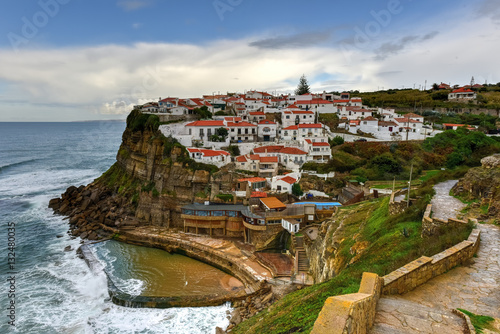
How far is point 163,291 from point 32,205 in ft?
111

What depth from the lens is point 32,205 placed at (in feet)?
147

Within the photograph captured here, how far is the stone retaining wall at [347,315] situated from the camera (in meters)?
4.50

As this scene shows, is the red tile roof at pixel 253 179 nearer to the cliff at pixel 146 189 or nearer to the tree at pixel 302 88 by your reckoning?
the cliff at pixel 146 189

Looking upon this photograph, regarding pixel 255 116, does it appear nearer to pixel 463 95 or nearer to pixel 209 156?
pixel 209 156

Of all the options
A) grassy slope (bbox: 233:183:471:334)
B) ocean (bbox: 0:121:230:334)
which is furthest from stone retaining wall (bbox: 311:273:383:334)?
ocean (bbox: 0:121:230:334)

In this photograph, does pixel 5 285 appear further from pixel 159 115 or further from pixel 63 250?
pixel 159 115

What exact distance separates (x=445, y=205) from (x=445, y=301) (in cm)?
894

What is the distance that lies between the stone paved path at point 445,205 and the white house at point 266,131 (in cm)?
3443

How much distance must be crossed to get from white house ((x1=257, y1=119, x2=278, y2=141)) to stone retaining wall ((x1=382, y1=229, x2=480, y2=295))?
42.2 metres

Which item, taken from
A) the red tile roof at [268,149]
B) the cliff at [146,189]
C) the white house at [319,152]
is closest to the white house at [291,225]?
the cliff at [146,189]

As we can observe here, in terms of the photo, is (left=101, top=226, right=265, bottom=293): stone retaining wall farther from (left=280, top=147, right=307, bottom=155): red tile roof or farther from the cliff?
(left=280, top=147, right=307, bottom=155): red tile roof

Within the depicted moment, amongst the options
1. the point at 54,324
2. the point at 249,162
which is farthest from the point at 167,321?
the point at 249,162

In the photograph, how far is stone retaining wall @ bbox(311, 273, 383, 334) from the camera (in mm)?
4496

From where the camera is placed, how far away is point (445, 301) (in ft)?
22.6
